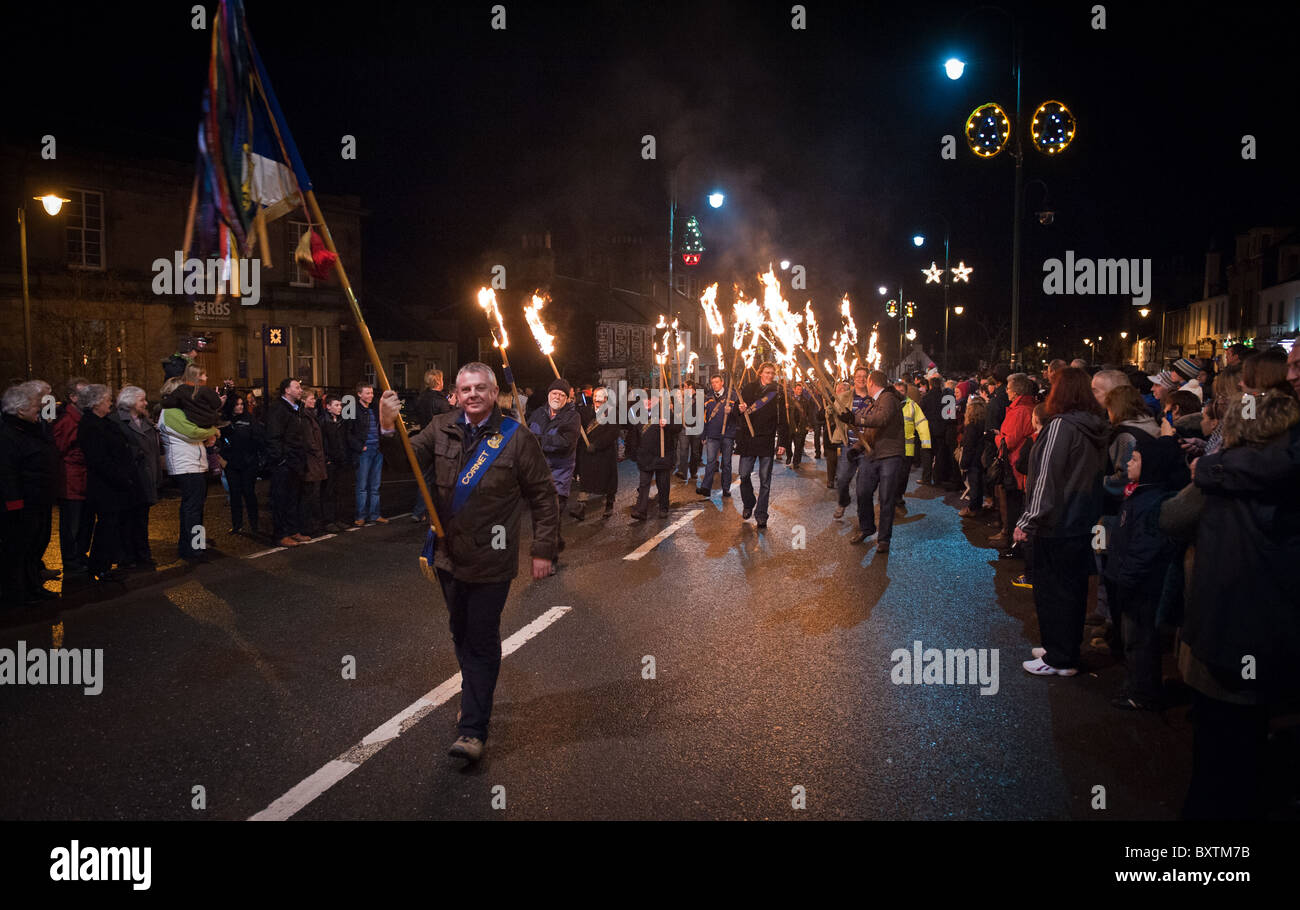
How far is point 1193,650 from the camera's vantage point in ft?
11.5

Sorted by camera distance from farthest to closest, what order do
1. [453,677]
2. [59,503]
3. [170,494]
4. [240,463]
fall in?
[170,494], [240,463], [59,503], [453,677]

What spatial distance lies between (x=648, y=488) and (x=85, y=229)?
2459cm

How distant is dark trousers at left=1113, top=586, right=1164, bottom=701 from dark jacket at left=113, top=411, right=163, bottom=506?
9025mm

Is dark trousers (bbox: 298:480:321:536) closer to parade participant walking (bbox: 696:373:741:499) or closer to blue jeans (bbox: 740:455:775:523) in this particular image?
blue jeans (bbox: 740:455:775:523)

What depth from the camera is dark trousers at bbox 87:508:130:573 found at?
8891mm

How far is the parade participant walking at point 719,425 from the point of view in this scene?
1366cm

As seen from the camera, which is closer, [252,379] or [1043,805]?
[1043,805]

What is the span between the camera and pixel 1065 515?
19.5 ft

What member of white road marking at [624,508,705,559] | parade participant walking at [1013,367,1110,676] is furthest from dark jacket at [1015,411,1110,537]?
white road marking at [624,508,705,559]

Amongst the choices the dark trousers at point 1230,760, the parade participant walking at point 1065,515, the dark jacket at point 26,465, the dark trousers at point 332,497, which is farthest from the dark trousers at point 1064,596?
the dark trousers at point 332,497

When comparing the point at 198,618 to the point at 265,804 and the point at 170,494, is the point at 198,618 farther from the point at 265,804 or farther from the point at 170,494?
the point at 170,494

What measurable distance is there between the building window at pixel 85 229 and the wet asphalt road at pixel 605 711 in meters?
24.5
